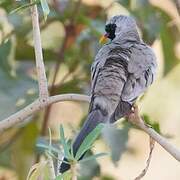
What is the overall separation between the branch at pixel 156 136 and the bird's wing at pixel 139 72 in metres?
0.16

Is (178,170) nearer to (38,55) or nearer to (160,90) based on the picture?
(160,90)

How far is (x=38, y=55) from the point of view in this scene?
7.89ft

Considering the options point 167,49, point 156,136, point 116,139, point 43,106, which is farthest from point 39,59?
point 167,49

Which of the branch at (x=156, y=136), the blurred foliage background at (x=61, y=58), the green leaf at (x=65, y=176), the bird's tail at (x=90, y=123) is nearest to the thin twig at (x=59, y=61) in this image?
the blurred foliage background at (x=61, y=58)

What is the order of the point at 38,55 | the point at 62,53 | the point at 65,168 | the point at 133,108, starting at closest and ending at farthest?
the point at 65,168
the point at 38,55
the point at 133,108
the point at 62,53

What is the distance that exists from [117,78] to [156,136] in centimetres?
53

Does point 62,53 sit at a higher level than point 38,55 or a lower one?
higher

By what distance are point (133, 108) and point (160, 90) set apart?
181 cm

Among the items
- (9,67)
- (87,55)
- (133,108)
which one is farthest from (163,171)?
(133,108)

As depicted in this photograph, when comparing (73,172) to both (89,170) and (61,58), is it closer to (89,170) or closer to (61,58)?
(89,170)

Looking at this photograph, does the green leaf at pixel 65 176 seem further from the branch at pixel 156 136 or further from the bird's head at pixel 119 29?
the bird's head at pixel 119 29

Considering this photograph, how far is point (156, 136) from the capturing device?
231 cm

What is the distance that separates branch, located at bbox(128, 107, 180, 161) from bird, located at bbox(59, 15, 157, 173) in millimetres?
55

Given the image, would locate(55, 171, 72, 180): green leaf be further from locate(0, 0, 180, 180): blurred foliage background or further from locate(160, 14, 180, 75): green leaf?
locate(160, 14, 180, 75): green leaf
